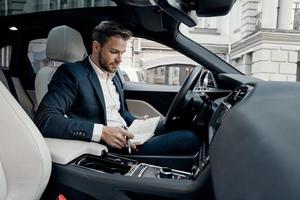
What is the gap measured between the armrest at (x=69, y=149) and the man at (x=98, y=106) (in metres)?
0.05

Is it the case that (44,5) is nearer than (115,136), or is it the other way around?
(115,136)

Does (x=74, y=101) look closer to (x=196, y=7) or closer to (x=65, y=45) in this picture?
(x=65, y=45)

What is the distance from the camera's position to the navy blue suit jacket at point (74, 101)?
1588mm

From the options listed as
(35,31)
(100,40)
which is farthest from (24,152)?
(35,31)

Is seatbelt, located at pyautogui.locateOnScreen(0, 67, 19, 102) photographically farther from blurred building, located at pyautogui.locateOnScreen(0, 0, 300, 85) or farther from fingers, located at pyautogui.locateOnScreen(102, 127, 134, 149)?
blurred building, located at pyautogui.locateOnScreen(0, 0, 300, 85)

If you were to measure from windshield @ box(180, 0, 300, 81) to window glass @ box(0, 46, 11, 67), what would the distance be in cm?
652

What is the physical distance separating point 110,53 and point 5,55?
1.28 meters

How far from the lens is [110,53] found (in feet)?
6.45

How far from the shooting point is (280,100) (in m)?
0.84

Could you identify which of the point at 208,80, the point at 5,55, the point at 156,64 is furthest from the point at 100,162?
the point at 156,64

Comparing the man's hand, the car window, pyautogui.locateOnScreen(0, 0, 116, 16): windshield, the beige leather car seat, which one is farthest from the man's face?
the beige leather car seat

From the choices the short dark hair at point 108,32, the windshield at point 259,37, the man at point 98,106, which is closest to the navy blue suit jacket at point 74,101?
the man at point 98,106

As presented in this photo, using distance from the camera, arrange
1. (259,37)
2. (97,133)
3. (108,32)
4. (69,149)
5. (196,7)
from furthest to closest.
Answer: (259,37) → (108,32) → (97,133) → (69,149) → (196,7)

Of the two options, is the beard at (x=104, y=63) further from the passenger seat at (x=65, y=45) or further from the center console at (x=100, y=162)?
the center console at (x=100, y=162)
